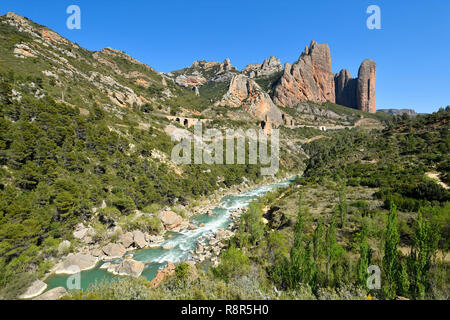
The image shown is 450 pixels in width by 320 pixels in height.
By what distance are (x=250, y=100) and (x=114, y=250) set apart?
4448 inches

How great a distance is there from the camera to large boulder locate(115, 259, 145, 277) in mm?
18227

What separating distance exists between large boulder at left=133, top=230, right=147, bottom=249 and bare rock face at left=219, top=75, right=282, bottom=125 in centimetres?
9760

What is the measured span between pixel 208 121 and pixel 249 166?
32524 millimetres

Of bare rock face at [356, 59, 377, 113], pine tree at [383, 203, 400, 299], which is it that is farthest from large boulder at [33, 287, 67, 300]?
bare rock face at [356, 59, 377, 113]

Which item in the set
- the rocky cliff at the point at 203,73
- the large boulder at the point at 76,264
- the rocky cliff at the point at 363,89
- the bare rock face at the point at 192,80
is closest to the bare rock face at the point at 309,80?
the rocky cliff at the point at 363,89

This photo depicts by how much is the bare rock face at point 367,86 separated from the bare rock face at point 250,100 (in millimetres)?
96996

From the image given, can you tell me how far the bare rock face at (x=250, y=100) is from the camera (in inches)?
4537

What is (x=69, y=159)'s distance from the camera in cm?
2691

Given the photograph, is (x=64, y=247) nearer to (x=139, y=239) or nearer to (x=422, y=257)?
(x=139, y=239)

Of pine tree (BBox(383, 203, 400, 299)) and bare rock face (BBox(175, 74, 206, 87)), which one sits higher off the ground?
bare rock face (BBox(175, 74, 206, 87))

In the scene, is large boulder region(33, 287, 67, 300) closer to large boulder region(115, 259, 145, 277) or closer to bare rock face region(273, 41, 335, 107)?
large boulder region(115, 259, 145, 277)

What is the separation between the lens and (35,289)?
15234 millimetres

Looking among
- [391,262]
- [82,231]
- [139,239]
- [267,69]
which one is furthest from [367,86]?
[82,231]

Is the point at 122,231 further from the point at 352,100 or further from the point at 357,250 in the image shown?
the point at 352,100
